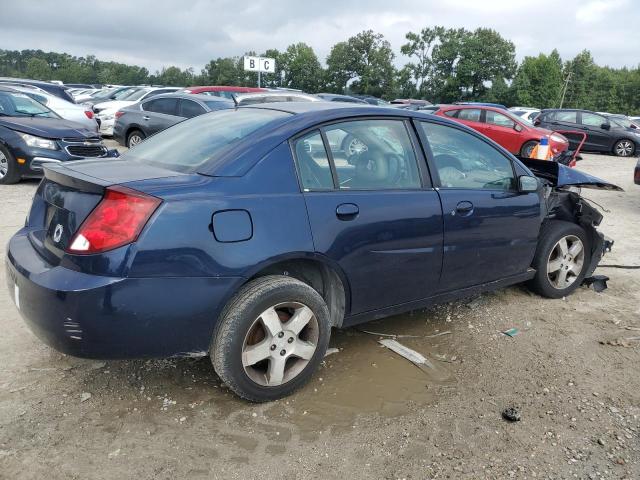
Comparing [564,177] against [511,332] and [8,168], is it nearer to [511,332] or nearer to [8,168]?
[511,332]

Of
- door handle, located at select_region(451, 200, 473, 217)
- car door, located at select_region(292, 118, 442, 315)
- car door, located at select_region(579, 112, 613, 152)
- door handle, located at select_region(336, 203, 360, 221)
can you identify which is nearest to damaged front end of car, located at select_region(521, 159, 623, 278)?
door handle, located at select_region(451, 200, 473, 217)

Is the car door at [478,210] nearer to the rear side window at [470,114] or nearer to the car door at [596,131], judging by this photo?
the rear side window at [470,114]

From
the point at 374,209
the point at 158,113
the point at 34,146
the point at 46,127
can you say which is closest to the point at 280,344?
the point at 374,209

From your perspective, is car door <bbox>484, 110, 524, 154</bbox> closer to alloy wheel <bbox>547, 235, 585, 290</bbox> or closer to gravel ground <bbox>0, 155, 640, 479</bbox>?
alloy wheel <bbox>547, 235, 585, 290</bbox>

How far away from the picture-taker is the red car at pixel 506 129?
48.9 ft

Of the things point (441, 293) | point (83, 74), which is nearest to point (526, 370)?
point (441, 293)

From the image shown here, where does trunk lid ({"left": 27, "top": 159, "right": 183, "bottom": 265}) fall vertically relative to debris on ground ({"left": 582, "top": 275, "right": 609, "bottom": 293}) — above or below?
above

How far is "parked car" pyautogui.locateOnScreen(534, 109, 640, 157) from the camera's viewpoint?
1858 centimetres

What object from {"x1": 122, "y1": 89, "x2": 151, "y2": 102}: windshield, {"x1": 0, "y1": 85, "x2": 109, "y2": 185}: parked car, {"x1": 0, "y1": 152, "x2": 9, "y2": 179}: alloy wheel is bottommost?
{"x1": 0, "y1": 152, "x2": 9, "y2": 179}: alloy wheel

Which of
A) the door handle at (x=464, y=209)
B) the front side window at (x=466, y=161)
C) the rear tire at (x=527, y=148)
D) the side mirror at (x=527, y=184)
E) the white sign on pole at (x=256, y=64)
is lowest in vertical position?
the rear tire at (x=527, y=148)

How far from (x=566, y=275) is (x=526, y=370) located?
61.6 inches

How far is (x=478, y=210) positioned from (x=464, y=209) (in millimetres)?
149

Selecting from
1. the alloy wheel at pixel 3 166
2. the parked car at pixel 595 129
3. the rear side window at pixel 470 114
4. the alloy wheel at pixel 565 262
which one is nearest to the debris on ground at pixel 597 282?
the alloy wheel at pixel 565 262

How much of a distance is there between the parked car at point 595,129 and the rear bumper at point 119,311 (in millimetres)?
18516
